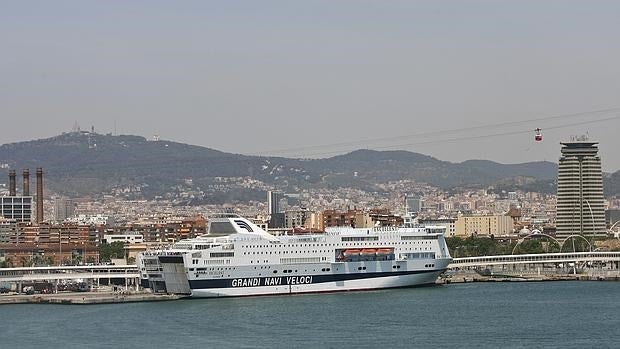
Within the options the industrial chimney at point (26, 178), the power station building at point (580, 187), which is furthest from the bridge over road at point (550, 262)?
the industrial chimney at point (26, 178)

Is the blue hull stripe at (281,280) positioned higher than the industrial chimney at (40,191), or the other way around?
the industrial chimney at (40,191)

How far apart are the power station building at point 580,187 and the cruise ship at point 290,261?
64.8 meters

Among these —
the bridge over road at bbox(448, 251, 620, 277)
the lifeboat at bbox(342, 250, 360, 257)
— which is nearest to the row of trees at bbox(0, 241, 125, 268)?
the bridge over road at bbox(448, 251, 620, 277)

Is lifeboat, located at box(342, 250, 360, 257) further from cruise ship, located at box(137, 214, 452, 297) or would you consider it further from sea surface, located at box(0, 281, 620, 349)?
sea surface, located at box(0, 281, 620, 349)

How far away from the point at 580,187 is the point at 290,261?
2826 inches

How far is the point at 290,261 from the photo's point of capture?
56.9m

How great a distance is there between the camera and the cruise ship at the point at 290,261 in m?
55.6

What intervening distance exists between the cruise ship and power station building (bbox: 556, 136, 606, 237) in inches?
2552

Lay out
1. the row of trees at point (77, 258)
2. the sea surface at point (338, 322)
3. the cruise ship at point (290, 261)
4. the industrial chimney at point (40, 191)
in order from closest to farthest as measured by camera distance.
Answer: the sea surface at point (338, 322)
the cruise ship at point (290, 261)
the row of trees at point (77, 258)
the industrial chimney at point (40, 191)

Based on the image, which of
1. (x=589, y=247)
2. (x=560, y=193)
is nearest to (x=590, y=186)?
(x=560, y=193)

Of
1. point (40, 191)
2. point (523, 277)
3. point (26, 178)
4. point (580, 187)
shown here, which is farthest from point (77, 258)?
point (580, 187)

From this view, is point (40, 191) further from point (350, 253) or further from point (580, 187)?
point (350, 253)

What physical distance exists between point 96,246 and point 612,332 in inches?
2405

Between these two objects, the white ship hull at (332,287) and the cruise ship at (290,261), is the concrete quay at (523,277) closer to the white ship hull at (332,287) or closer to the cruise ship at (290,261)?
the white ship hull at (332,287)
